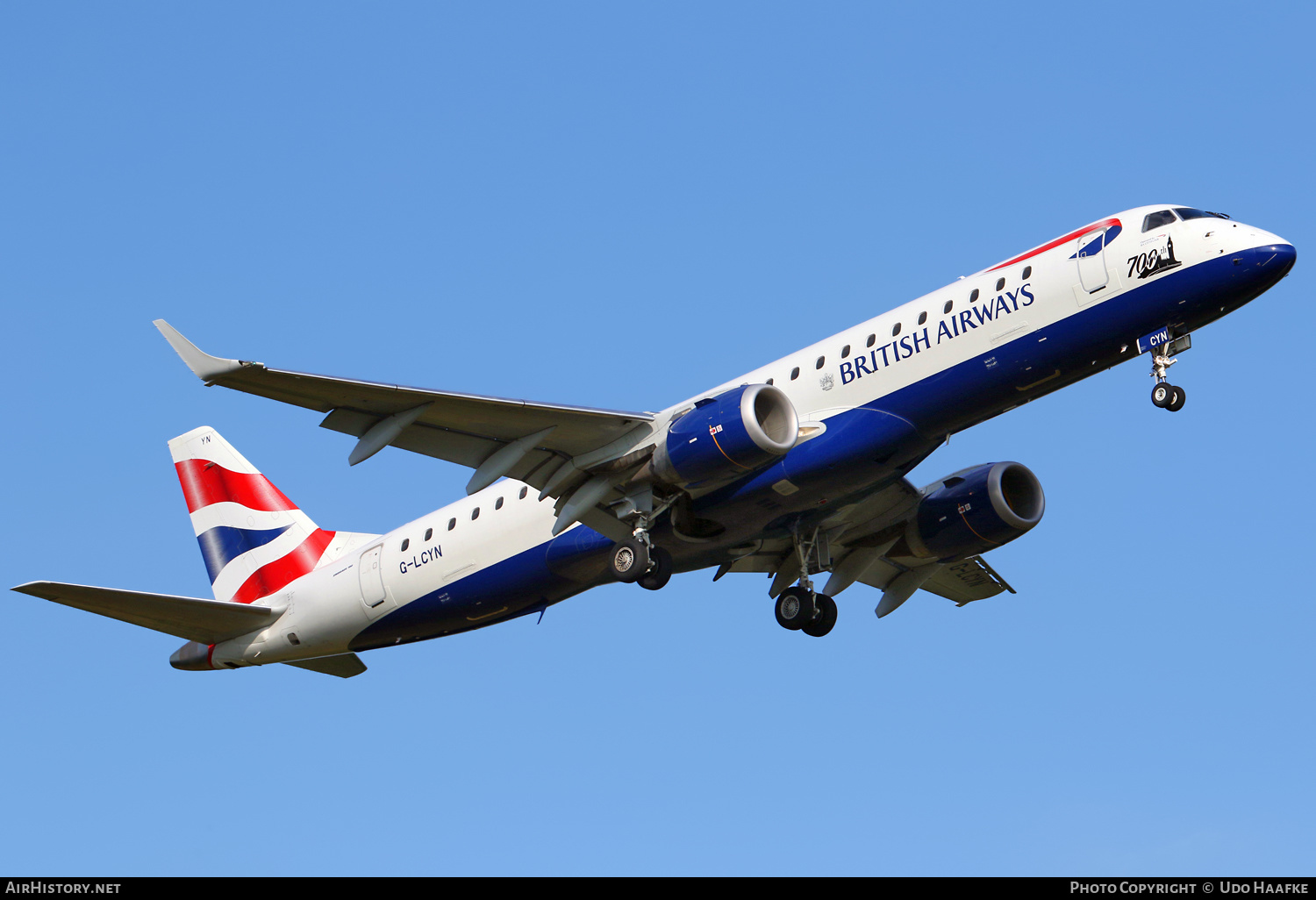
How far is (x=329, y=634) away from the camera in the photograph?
104 feet

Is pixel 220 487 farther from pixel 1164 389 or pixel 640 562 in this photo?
pixel 1164 389

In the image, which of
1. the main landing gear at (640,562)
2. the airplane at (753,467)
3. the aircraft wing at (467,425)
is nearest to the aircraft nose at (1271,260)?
the airplane at (753,467)

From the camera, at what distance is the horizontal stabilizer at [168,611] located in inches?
1089

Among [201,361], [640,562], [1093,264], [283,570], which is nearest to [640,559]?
[640,562]

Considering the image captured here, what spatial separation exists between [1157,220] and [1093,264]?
1280mm

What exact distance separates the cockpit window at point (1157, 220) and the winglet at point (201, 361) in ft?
48.7

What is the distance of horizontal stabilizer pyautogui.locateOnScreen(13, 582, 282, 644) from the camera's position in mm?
27656

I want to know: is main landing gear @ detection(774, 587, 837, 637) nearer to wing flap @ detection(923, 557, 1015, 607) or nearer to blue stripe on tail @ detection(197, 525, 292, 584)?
wing flap @ detection(923, 557, 1015, 607)

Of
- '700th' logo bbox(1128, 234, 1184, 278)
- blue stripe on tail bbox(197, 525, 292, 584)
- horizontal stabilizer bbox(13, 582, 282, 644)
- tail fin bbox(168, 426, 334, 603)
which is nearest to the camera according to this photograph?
'700th' logo bbox(1128, 234, 1184, 278)

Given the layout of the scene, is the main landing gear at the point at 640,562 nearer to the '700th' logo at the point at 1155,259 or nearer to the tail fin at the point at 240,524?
the tail fin at the point at 240,524

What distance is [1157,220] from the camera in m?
25.7

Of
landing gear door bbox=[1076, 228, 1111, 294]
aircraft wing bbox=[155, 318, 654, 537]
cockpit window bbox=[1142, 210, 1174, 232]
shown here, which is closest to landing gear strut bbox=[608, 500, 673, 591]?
aircraft wing bbox=[155, 318, 654, 537]

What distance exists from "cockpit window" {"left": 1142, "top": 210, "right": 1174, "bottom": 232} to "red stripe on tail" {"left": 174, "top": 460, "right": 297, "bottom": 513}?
19.4m
